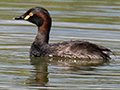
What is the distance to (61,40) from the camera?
Result: 620 inches

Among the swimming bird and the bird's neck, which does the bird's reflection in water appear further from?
the bird's neck

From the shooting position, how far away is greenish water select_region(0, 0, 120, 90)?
10828 mm

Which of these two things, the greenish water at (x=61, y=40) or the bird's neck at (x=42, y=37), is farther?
the bird's neck at (x=42, y=37)

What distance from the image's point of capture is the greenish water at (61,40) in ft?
35.5

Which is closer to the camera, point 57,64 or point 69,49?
point 57,64

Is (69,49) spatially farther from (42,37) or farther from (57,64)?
(42,37)

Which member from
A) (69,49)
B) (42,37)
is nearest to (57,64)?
(69,49)

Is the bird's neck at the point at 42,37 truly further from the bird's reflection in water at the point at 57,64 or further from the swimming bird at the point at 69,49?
the bird's reflection in water at the point at 57,64

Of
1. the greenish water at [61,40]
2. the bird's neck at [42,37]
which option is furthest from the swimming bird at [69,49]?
the greenish water at [61,40]

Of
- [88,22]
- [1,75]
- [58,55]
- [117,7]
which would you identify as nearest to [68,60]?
[58,55]

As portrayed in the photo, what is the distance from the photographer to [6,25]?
1811 centimetres

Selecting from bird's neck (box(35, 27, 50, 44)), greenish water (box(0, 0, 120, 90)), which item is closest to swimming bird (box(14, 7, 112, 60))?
bird's neck (box(35, 27, 50, 44))

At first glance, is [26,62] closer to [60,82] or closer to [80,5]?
[60,82]

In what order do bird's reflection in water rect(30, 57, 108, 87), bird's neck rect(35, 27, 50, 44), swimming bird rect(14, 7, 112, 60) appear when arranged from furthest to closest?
bird's neck rect(35, 27, 50, 44), swimming bird rect(14, 7, 112, 60), bird's reflection in water rect(30, 57, 108, 87)
